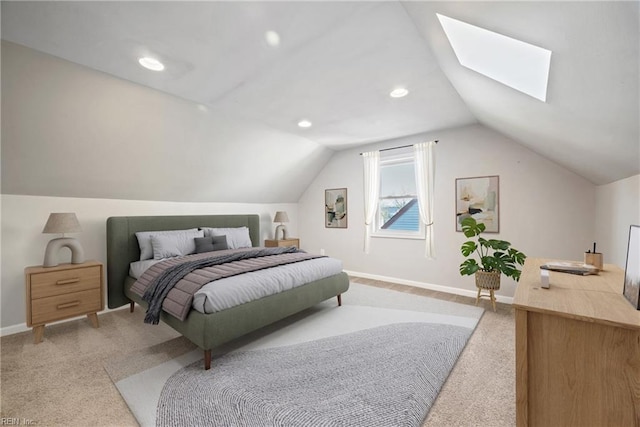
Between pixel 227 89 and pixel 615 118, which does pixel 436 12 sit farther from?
pixel 227 89

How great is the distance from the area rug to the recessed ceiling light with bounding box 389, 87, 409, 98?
2.47 metres

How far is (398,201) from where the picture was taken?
15.4 ft

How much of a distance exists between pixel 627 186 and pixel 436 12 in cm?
221

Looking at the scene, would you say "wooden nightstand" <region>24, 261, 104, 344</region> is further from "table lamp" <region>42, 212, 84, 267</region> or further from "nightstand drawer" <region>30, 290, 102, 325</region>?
"table lamp" <region>42, 212, 84, 267</region>

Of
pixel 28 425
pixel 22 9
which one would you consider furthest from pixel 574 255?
pixel 22 9

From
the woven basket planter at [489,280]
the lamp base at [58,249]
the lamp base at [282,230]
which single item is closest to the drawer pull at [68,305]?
the lamp base at [58,249]

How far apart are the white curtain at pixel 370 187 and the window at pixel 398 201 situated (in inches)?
4.6

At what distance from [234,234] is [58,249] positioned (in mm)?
2037

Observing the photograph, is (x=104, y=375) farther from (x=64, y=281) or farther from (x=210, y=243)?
(x=210, y=243)

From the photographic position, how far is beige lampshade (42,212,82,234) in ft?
8.93

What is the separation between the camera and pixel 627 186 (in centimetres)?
221

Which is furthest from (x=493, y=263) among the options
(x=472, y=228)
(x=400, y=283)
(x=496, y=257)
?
(x=400, y=283)

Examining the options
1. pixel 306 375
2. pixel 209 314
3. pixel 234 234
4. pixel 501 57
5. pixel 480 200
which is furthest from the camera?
pixel 234 234

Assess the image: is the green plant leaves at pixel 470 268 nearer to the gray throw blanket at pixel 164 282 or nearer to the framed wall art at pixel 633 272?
the framed wall art at pixel 633 272
